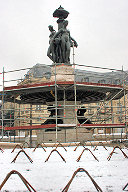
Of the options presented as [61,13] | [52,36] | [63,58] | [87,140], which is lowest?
[87,140]

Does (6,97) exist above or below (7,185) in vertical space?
above

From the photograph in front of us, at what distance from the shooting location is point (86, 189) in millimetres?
3426

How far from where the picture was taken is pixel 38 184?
378cm

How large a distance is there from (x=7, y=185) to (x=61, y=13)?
15.2m

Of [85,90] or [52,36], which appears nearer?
[85,90]

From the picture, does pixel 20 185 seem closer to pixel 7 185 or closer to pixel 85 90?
pixel 7 185

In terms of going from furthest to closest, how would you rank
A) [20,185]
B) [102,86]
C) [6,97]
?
[6,97] → [102,86] → [20,185]

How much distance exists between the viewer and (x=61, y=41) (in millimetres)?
16094

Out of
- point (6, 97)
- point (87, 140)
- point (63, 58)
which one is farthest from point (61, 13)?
point (87, 140)

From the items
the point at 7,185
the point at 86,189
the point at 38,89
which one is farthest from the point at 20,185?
the point at 38,89

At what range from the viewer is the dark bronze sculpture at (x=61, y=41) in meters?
16.0

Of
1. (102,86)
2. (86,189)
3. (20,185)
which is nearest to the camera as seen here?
(86,189)

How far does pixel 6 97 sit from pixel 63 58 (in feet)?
16.4

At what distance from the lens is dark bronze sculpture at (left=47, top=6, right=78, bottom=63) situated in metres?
16.0
